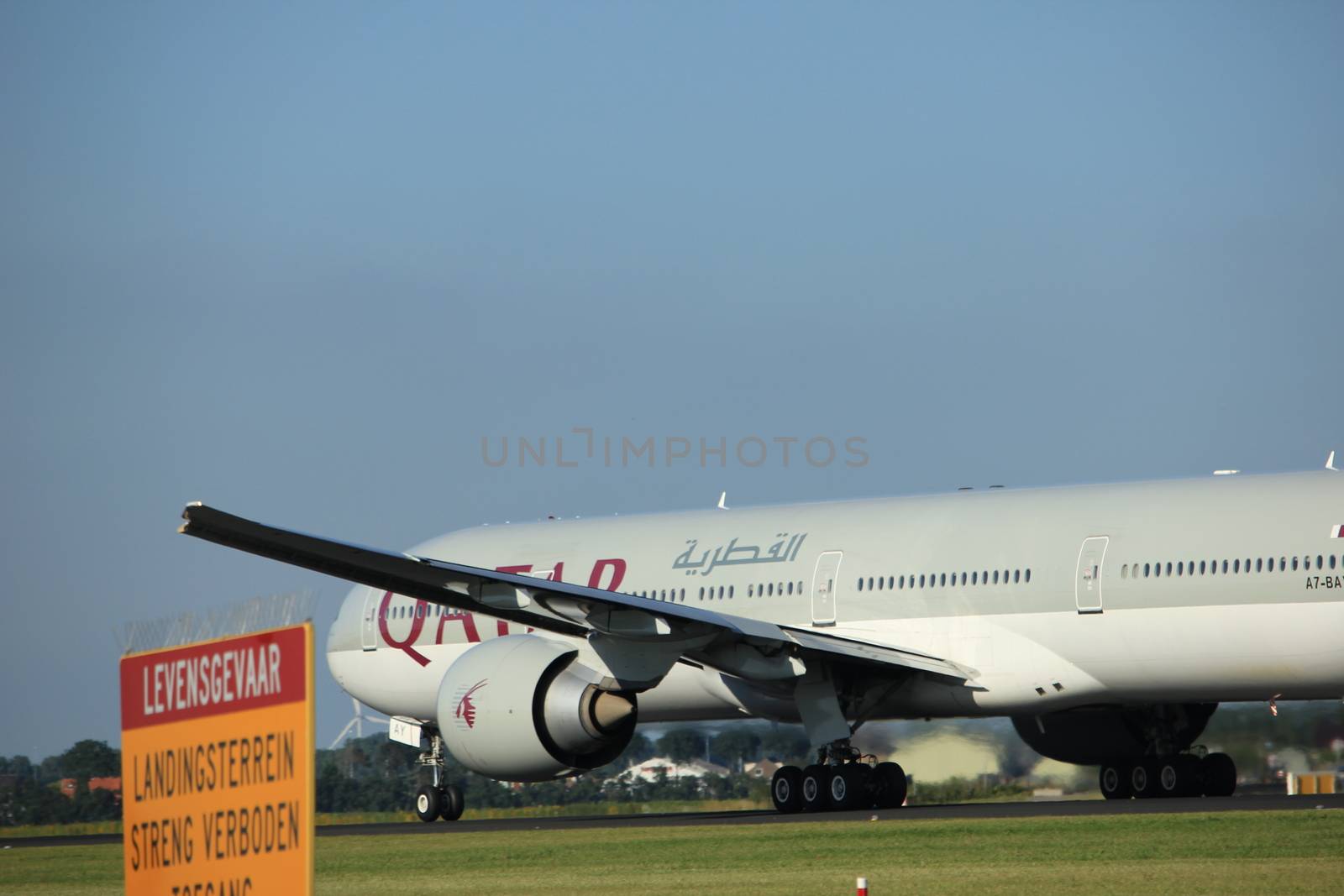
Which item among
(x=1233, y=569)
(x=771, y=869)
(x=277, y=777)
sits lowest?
(x=771, y=869)

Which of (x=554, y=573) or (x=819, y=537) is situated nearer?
(x=819, y=537)

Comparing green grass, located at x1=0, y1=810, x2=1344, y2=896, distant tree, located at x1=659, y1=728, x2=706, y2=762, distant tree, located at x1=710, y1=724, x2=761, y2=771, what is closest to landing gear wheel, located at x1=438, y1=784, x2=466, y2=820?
distant tree, located at x1=659, y1=728, x2=706, y2=762

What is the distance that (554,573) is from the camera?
2838cm

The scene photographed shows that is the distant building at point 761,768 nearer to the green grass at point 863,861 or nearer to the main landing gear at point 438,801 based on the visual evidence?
the main landing gear at point 438,801

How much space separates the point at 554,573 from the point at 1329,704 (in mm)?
10838

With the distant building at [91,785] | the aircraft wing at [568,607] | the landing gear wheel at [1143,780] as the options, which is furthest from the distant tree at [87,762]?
the landing gear wheel at [1143,780]

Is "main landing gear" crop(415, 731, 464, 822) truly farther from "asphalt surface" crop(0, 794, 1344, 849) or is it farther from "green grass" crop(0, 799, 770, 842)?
"green grass" crop(0, 799, 770, 842)

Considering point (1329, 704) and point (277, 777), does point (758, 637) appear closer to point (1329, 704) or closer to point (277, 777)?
point (1329, 704)

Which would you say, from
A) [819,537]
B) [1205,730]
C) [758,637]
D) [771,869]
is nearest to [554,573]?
[819,537]

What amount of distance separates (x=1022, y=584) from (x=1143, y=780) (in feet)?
13.6

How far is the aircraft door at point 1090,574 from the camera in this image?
22516 millimetres

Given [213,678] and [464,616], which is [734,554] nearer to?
[464,616]

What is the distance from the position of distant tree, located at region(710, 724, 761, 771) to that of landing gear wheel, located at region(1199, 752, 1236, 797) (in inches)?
338

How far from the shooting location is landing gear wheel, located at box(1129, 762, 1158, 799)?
25594 millimetres
